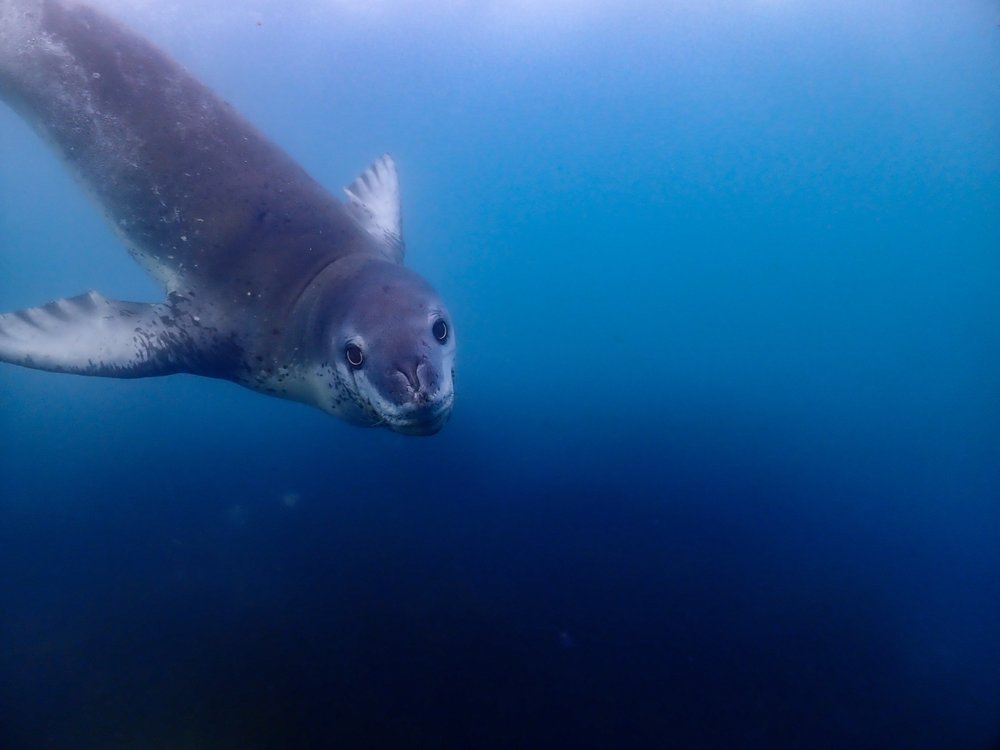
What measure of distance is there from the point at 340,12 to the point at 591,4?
5.59 metres

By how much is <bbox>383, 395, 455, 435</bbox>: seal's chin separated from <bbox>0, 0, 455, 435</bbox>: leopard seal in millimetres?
578

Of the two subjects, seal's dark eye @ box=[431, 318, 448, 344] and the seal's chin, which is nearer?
the seal's chin

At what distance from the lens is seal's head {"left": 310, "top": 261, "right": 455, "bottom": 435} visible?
2.28m

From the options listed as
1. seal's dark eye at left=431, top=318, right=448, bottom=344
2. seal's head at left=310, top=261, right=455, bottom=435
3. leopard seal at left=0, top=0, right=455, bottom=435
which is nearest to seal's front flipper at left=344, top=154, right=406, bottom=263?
A: leopard seal at left=0, top=0, right=455, bottom=435

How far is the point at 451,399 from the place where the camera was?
8.02 ft

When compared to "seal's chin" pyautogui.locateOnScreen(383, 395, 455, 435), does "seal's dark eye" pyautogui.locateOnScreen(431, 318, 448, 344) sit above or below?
above

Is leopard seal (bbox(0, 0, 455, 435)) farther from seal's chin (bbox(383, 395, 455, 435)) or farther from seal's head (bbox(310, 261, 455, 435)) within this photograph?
seal's chin (bbox(383, 395, 455, 435))

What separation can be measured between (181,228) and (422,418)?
88.1 inches

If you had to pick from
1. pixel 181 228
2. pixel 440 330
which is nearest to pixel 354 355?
pixel 440 330

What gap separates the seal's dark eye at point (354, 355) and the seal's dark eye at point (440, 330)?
339 mm

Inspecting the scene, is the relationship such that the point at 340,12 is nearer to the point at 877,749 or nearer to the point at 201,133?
the point at 201,133

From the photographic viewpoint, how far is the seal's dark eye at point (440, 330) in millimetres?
2582

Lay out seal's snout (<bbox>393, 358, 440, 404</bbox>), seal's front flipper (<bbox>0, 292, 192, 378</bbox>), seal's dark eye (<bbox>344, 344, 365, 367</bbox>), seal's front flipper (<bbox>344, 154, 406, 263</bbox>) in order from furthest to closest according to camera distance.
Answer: seal's front flipper (<bbox>344, 154, 406, 263</bbox>), seal's front flipper (<bbox>0, 292, 192, 378</bbox>), seal's dark eye (<bbox>344, 344, 365, 367</bbox>), seal's snout (<bbox>393, 358, 440, 404</bbox>)

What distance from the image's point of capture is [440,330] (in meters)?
2.61
